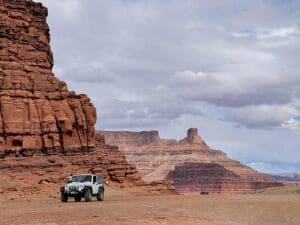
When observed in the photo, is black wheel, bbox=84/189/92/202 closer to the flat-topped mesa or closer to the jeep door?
the jeep door

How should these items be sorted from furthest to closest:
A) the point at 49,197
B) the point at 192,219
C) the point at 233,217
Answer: the point at 49,197
the point at 233,217
the point at 192,219

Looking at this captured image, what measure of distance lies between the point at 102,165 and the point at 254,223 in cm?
3931

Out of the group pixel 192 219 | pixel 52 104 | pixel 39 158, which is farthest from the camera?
pixel 52 104

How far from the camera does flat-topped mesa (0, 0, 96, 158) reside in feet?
183

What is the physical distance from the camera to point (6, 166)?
52.6 metres

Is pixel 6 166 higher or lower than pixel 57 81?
lower

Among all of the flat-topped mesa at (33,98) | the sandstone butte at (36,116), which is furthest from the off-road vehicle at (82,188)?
the flat-topped mesa at (33,98)

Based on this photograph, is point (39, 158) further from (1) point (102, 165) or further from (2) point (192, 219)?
(2) point (192, 219)

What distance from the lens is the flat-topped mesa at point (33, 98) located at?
5578cm

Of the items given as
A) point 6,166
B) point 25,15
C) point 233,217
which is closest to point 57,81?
point 25,15

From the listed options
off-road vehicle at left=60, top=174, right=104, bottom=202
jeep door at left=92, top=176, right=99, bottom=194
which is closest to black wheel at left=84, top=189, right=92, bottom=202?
off-road vehicle at left=60, top=174, right=104, bottom=202

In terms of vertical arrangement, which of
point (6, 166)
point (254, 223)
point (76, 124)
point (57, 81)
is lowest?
point (254, 223)

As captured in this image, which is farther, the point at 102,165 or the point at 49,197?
the point at 102,165

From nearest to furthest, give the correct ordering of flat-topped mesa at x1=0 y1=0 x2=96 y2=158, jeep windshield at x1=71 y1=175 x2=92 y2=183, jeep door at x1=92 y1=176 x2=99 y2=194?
jeep windshield at x1=71 y1=175 x2=92 y2=183
jeep door at x1=92 y1=176 x2=99 y2=194
flat-topped mesa at x1=0 y1=0 x2=96 y2=158
